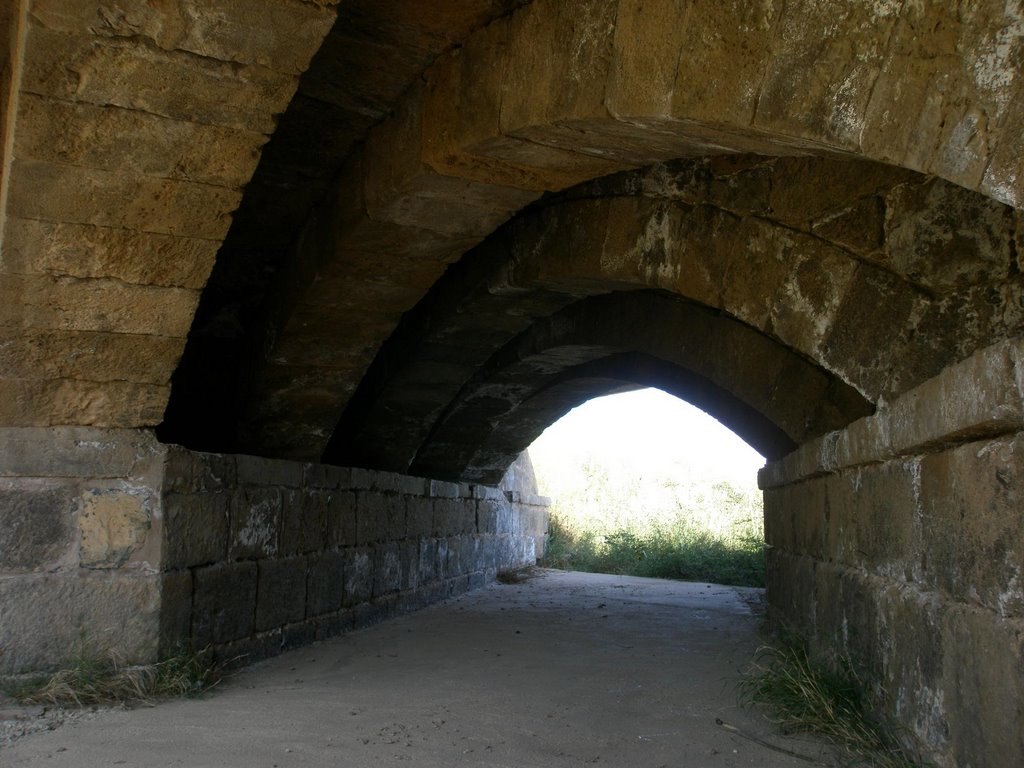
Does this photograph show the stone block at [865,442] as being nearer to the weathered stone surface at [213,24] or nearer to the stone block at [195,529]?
the weathered stone surface at [213,24]

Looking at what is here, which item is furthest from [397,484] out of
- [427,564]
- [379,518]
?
[427,564]

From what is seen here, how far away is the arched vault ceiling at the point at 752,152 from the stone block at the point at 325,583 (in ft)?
4.67

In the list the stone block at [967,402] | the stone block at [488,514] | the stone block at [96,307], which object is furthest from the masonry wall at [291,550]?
the stone block at [967,402]

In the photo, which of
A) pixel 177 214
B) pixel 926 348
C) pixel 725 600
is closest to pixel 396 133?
pixel 177 214

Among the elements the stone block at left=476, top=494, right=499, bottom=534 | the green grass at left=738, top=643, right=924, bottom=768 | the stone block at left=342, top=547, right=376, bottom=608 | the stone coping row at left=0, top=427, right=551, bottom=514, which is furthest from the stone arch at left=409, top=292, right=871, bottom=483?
the stone coping row at left=0, top=427, right=551, bottom=514

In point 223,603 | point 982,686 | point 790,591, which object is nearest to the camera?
point 982,686

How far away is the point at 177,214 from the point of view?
11.5ft

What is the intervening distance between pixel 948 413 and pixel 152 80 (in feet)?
8.51

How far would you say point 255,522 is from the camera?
4602 mm

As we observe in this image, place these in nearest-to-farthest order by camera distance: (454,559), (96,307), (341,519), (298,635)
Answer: (96,307)
(298,635)
(341,519)
(454,559)

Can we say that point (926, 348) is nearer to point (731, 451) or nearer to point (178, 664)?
point (178, 664)

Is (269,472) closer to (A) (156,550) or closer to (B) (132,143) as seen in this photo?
(A) (156,550)

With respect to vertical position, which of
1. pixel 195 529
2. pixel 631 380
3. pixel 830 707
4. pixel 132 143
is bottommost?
pixel 830 707

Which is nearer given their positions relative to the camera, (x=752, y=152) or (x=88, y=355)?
(x=752, y=152)
